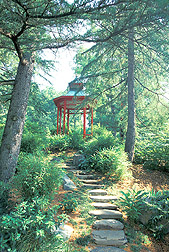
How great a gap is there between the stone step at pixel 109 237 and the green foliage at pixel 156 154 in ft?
12.8

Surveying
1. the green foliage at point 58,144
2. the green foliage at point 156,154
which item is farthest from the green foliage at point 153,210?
the green foliage at point 58,144

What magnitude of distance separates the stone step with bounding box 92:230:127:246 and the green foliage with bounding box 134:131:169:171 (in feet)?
12.8

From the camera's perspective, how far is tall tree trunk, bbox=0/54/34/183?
3.61 metres

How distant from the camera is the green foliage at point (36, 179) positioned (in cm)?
306

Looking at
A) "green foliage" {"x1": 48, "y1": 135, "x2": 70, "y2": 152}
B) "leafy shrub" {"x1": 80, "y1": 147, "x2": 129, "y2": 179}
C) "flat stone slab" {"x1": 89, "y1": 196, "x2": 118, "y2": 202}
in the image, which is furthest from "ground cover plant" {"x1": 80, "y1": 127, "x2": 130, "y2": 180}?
"green foliage" {"x1": 48, "y1": 135, "x2": 70, "y2": 152}

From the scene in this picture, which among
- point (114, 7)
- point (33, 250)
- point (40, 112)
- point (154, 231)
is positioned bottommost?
point (154, 231)

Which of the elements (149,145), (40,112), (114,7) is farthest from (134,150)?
(114,7)

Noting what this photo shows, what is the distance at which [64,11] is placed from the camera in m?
2.59

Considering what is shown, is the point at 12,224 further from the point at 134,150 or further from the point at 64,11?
the point at 134,150

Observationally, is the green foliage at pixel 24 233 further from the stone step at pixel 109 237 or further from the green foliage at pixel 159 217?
the green foliage at pixel 159 217

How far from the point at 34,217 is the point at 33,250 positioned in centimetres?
36

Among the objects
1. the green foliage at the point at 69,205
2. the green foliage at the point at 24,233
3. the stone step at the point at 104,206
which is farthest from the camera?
the stone step at the point at 104,206

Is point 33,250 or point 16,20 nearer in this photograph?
point 33,250

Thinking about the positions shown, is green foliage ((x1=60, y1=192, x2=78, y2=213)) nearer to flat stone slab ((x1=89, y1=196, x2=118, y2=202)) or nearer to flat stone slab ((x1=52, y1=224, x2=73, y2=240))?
flat stone slab ((x1=52, y1=224, x2=73, y2=240))
